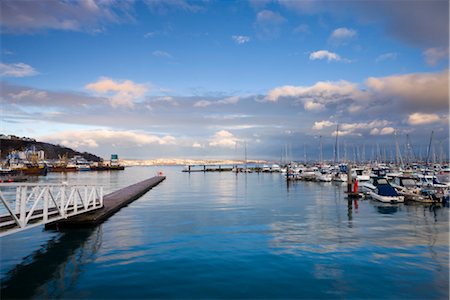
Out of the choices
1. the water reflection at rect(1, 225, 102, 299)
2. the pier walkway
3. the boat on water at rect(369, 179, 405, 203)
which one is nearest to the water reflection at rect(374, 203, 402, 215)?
the boat on water at rect(369, 179, 405, 203)

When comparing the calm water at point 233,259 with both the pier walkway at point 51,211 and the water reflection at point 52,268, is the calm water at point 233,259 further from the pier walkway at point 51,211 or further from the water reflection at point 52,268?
the pier walkway at point 51,211

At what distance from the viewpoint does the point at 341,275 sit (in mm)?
12289

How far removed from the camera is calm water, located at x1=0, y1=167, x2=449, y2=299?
10.9 meters

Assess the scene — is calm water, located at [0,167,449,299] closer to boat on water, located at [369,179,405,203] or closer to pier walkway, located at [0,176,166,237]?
pier walkway, located at [0,176,166,237]

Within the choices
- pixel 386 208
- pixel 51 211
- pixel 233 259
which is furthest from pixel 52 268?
pixel 386 208

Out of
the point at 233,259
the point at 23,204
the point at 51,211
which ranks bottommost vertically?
the point at 233,259

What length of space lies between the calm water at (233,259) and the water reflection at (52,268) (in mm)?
40

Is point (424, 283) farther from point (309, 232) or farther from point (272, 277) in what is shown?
point (309, 232)

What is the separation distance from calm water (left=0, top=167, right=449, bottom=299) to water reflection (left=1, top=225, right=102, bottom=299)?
0.13 feet

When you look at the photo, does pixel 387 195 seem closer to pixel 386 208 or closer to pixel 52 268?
pixel 386 208

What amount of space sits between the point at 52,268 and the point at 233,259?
24.7 ft

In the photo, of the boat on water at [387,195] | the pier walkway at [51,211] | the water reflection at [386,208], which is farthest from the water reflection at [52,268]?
the boat on water at [387,195]

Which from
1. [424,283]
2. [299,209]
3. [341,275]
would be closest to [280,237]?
[341,275]

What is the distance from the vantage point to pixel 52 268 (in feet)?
42.7
